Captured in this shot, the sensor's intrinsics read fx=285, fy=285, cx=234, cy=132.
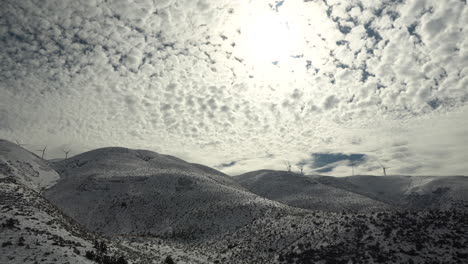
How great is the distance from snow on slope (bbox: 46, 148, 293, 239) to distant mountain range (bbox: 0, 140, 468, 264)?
0.23 meters

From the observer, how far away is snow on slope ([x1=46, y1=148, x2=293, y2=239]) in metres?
56.1

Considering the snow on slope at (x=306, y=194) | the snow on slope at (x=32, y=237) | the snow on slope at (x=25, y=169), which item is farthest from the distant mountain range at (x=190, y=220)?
the snow on slope at (x=25, y=169)

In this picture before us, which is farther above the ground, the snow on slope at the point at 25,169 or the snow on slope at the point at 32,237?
the snow on slope at the point at 25,169

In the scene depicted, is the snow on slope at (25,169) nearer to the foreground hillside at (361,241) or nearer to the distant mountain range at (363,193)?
the foreground hillside at (361,241)

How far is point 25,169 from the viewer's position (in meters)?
84.1

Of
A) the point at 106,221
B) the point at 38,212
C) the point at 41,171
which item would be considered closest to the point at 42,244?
the point at 38,212

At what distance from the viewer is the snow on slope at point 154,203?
56062mm

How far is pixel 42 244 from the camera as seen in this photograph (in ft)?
73.6

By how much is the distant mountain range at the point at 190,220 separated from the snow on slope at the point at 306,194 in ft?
1.28

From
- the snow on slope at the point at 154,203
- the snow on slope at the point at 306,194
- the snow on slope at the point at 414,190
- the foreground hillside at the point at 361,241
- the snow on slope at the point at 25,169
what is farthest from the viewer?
the snow on slope at the point at 414,190

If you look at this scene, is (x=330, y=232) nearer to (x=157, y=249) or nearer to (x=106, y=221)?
(x=157, y=249)

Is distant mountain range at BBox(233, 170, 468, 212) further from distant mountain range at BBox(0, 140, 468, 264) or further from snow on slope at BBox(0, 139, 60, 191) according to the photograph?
snow on slope at BBox(0, 139, 60, 191)

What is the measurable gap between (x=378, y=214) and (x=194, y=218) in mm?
35661

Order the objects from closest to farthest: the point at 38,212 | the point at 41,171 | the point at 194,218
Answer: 1. the point at 38,212
2. the point at 194,218
3. the point at 41,171
